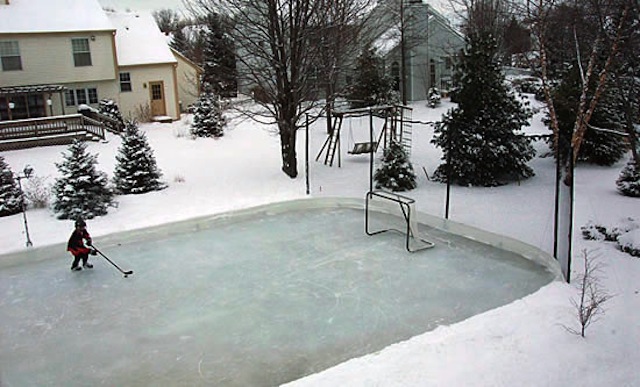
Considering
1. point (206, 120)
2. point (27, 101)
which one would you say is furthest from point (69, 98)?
point (206, 120)

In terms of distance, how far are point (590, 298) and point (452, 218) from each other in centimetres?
398

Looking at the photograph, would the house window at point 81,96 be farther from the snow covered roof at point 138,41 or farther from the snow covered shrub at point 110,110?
the snow covered roof at point 138,41

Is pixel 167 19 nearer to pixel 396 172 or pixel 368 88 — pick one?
pixel 368 88

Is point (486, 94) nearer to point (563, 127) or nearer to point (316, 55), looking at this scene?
point (563, 127)

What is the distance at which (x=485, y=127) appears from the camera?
12680 mm

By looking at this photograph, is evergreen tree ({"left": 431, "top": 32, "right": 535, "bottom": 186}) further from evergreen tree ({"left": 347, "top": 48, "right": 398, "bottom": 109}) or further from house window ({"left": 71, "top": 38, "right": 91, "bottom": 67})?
house window ({"left": 71, "top": 38, "right": 91, "bottom": 67})

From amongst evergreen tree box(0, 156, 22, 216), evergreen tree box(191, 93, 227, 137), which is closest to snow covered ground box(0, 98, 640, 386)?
evergreen tree box(0, 156, 22, 216)

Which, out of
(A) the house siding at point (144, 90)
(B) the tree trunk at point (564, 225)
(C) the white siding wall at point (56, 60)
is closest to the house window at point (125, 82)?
(A) the house siding at point (144, 90)

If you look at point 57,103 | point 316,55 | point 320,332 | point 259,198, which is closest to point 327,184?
point 259,198

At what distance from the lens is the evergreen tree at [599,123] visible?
13523mm

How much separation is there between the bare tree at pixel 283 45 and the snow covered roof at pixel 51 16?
10.4m

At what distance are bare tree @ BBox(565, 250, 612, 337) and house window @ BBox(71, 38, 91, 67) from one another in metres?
19.7

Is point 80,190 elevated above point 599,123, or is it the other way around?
point 599,123

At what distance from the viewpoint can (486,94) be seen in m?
12.8
